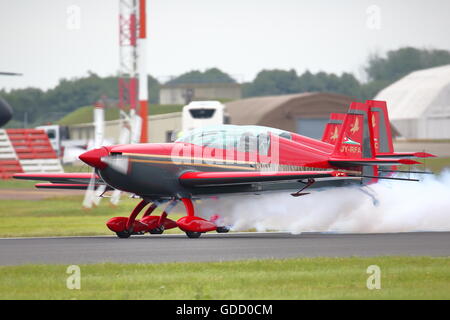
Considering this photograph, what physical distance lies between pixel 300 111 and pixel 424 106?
12542mm

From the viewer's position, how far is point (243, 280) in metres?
11.8

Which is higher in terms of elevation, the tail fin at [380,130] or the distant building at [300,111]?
the tail fin at [380,130]

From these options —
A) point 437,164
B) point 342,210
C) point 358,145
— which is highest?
point 358,145

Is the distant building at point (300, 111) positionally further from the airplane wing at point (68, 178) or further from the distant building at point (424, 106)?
the airplane wing at point (68, 178)

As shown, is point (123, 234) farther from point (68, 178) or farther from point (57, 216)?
point (57, 216)

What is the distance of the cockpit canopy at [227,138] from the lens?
20.2 m

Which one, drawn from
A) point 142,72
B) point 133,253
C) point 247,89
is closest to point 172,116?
point 142,72

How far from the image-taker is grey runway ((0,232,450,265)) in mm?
14984

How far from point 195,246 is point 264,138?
450 centimetres

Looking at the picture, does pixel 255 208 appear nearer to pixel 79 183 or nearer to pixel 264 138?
pixel 264 138

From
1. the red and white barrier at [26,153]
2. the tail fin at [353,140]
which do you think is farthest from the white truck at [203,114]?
the tail fin at [353,140]

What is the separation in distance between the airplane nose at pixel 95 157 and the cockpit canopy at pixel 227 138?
7.31ft

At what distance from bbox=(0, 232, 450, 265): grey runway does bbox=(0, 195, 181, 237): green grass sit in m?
2.79

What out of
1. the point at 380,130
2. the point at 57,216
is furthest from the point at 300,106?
the point at 380,130
